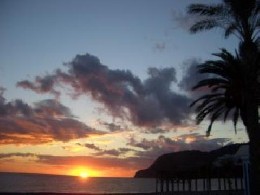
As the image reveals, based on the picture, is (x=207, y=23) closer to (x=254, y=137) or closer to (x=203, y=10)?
(x=203, y=10)

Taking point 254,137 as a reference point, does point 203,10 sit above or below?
above

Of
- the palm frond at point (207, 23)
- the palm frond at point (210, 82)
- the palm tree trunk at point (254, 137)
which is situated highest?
the palm frond at point (207, 23)

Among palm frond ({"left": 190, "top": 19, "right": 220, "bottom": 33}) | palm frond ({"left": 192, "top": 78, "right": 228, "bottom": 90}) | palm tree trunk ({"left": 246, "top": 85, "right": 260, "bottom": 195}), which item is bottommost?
palm tree trunk ({"left": 246, "top": 85, "right": 260, "bottom": 195})

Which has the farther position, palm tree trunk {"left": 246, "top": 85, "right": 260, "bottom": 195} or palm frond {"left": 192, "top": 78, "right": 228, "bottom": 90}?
palm frond {"left": 192, "top": 78, "right": 228, "bottom": 90}

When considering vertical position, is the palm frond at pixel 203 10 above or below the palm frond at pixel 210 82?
above

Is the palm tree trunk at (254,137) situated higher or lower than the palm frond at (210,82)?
lower

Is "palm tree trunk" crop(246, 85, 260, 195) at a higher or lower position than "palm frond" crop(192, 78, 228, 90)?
lower

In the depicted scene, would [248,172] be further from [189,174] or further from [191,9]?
[189,174]

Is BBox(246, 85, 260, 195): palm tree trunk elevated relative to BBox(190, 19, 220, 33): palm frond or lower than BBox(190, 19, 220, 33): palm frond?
lower

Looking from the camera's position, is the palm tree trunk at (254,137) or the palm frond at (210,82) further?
the palm frond at (210,82)

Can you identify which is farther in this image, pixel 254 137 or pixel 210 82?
pixel 210 82

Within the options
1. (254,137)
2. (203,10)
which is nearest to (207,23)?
(203,10)

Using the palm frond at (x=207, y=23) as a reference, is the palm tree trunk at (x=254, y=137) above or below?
below

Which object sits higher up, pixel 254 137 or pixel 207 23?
pixel 207 23
